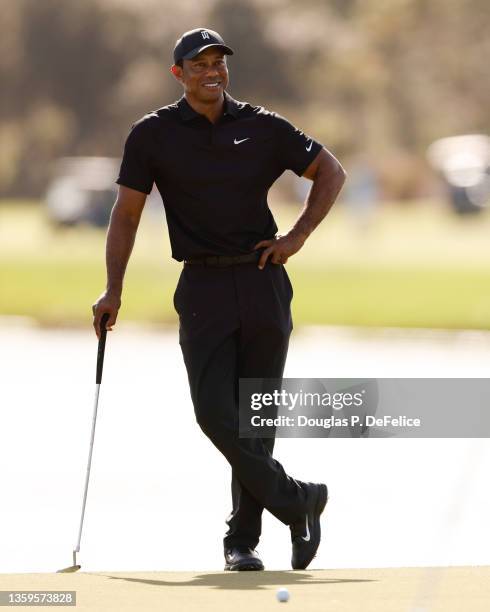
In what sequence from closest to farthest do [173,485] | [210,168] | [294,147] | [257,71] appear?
[210,168] → [294,147] → [173,485] → [257,71]

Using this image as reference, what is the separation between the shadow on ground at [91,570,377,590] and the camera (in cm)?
600

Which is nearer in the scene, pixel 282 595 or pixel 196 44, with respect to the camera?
pixel 282 595

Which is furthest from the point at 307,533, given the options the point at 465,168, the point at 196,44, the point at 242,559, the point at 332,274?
the point at 465,168

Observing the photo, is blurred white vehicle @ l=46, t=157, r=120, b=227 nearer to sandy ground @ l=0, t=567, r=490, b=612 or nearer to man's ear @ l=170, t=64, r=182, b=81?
man's ear @ l=170, t=64, r=182, b=81

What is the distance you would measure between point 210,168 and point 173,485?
10.4 feet

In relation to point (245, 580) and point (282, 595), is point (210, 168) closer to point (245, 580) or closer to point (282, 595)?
point (245, 580)

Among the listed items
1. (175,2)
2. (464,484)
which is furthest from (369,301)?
(175,2)

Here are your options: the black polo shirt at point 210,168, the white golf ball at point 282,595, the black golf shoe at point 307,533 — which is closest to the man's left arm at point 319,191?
the black polo shirt at point 210,168

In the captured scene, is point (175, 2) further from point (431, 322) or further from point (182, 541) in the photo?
point (182, 541)

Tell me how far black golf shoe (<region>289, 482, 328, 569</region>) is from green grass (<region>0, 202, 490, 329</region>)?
12979 mm

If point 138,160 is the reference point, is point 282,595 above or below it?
below

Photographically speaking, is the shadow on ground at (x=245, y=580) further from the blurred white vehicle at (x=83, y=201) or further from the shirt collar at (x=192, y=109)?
the blurred white vehicle at (x=83, y=201)

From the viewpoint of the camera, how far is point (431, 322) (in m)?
20.4

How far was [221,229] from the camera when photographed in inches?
259
